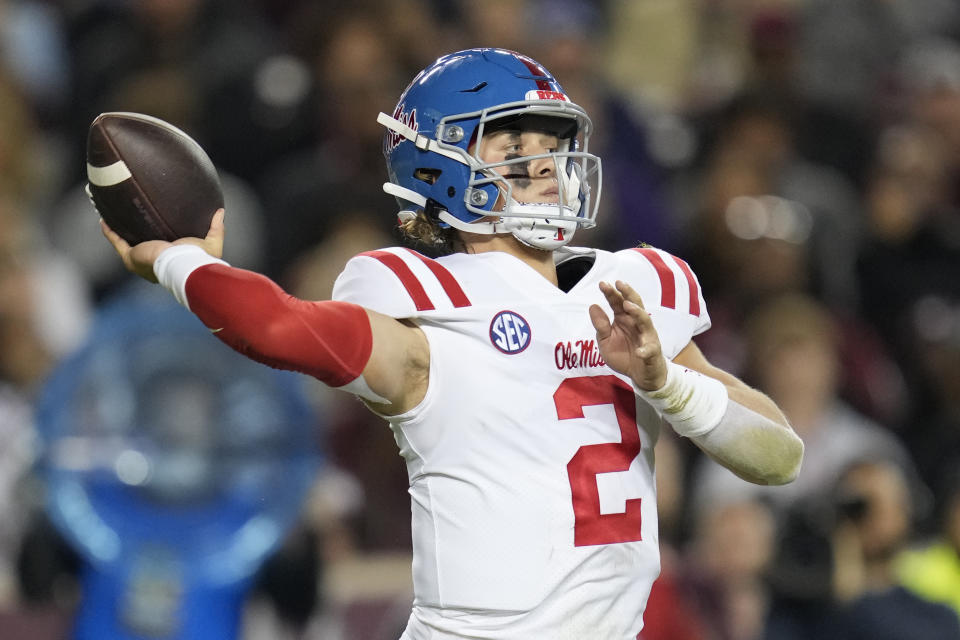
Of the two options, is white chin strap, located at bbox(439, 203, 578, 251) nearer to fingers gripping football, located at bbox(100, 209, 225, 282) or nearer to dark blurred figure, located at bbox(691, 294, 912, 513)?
fingers gripping football, located at bbox(100, 209, 225, 282)

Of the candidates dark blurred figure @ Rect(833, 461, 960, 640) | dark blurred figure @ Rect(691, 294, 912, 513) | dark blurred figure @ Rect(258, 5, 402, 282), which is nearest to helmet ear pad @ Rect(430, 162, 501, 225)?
dark blurred figure @ Rect(833, 461, 960, 640)

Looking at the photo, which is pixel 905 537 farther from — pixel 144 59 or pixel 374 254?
pixel 144 59

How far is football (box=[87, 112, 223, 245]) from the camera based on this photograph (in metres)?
2.99

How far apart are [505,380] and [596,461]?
9.6 inches

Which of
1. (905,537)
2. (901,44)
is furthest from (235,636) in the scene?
(901,44)

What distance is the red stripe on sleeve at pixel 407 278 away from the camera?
303 centimetres

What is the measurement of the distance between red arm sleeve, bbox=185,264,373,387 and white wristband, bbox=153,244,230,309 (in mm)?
19

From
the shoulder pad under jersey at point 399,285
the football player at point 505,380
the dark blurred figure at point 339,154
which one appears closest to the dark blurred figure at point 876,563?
the football player at point 505,380

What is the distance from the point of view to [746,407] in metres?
3.26

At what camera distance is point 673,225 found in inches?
292

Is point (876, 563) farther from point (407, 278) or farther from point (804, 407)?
point (407, 278)

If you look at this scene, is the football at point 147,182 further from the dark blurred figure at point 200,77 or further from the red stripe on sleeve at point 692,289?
the dark blurred figure at point 200,77

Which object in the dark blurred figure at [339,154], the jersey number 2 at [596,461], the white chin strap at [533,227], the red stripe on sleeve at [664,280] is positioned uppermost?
the white chin strap at [533,227]

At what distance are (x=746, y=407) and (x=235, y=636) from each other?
2461 mm
